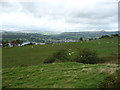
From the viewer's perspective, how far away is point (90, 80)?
8.39 metres

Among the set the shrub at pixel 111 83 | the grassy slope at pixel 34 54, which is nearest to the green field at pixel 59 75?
the shrub at pixel 111 83

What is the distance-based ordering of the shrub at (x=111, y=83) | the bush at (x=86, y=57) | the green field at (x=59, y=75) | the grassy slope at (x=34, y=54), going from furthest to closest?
the grassy slope at (x=34, y=54) < the bush at (x=86, y=57) < the green field at (x=59, y=75) < the shrub at (x=111, y=83)

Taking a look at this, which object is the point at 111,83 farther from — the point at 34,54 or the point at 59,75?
the point at 34,54

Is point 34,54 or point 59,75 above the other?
point 59,75

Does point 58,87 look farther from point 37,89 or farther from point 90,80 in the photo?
point 90,80

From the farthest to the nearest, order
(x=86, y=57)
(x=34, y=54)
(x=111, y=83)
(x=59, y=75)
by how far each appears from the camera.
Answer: (x=34, y=54)
(x=86, y=57)
(x=59, y=75)
(x=111, y=83)

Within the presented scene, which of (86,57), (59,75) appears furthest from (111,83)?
(86,57)

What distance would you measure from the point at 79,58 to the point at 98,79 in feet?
57.8

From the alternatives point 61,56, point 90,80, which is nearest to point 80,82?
point 90,80

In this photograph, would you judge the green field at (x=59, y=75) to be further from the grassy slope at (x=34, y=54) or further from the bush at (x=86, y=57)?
the grassy slope at (x=34, y=54)

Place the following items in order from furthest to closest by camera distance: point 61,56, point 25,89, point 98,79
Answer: point 61,56
point 98,79
point 25,89

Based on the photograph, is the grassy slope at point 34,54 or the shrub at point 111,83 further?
the grassy slope at point 34,54

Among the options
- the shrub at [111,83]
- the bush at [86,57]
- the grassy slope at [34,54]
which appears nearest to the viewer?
the shrub at [111,83]

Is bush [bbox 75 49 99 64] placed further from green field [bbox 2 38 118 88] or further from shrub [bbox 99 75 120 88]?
shrub [bbox 99 75 120 88]
